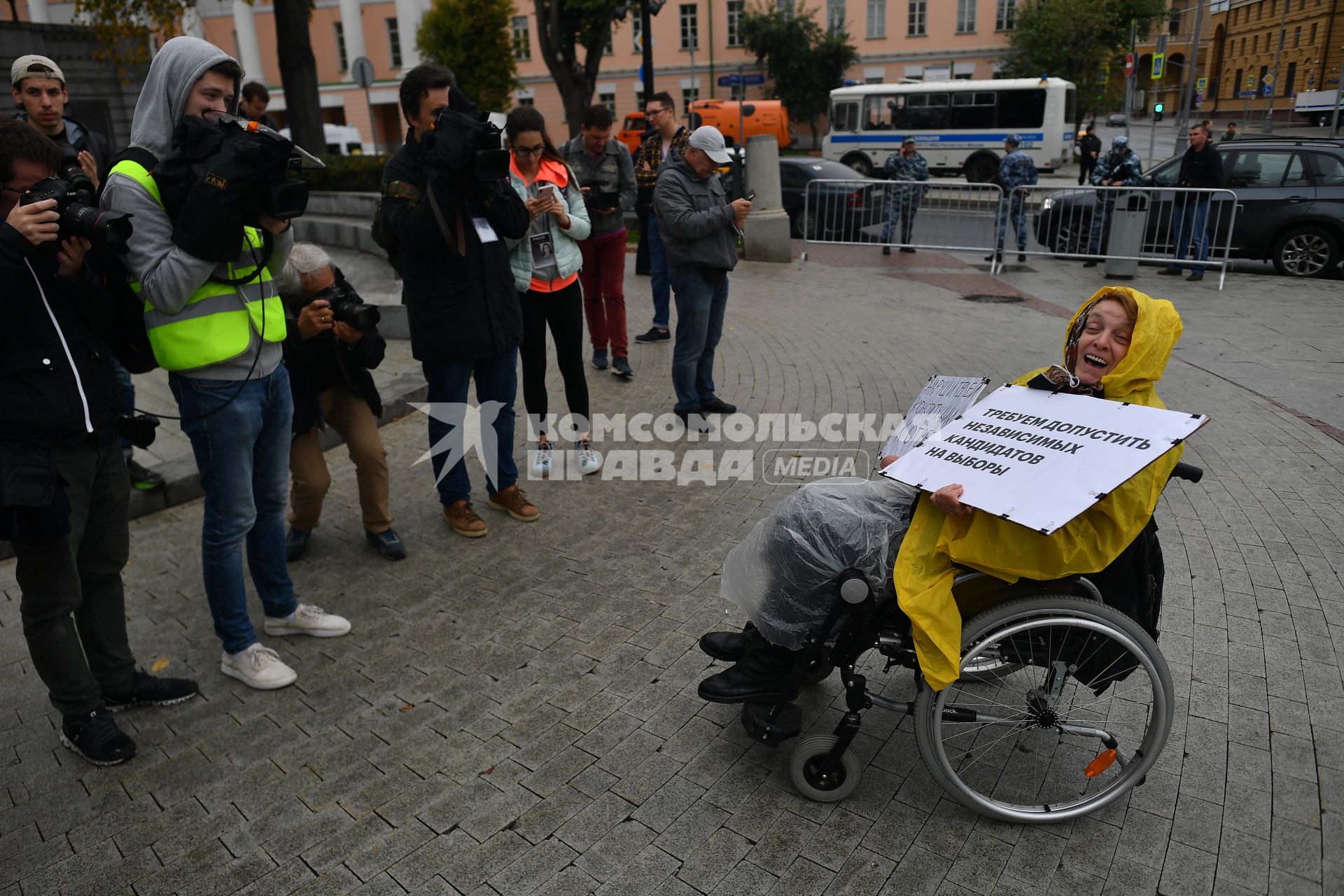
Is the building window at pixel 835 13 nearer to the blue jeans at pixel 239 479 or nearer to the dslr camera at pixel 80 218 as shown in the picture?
the blue jeans at pixel 239 479

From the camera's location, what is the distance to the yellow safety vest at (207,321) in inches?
125

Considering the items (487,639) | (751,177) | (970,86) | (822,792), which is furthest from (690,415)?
(970,86)

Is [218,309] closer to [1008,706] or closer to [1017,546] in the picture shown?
[1017,546]

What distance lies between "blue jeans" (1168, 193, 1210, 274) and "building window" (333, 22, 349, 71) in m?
54.2

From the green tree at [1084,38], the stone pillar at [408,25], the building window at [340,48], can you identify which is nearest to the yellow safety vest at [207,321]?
the green tree at [1084,38]

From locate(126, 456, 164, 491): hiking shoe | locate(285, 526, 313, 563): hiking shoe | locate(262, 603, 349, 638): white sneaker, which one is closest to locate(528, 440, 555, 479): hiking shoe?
locate(285, 526, 313, 563): hiking shoe

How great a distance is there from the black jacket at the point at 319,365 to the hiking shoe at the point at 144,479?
5.02 feet

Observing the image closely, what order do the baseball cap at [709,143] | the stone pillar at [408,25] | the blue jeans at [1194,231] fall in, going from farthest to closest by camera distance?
1. the stone pillar at [408,25]
2. the blue jeans at [1194,231]
3. the baseball cap at [709,143]

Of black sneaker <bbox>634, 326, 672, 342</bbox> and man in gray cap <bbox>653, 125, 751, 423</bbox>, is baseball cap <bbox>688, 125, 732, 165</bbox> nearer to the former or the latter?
man in gray cap <bbox>653, 125, 751, 423</bbox>

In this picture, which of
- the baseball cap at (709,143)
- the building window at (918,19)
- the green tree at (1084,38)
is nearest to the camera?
the baseball cap at (709,143)

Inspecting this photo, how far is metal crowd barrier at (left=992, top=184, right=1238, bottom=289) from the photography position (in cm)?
1146

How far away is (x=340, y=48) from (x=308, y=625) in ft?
198

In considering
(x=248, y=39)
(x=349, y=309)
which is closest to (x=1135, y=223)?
(x=349, y=309)

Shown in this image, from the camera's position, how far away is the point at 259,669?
3660mm
